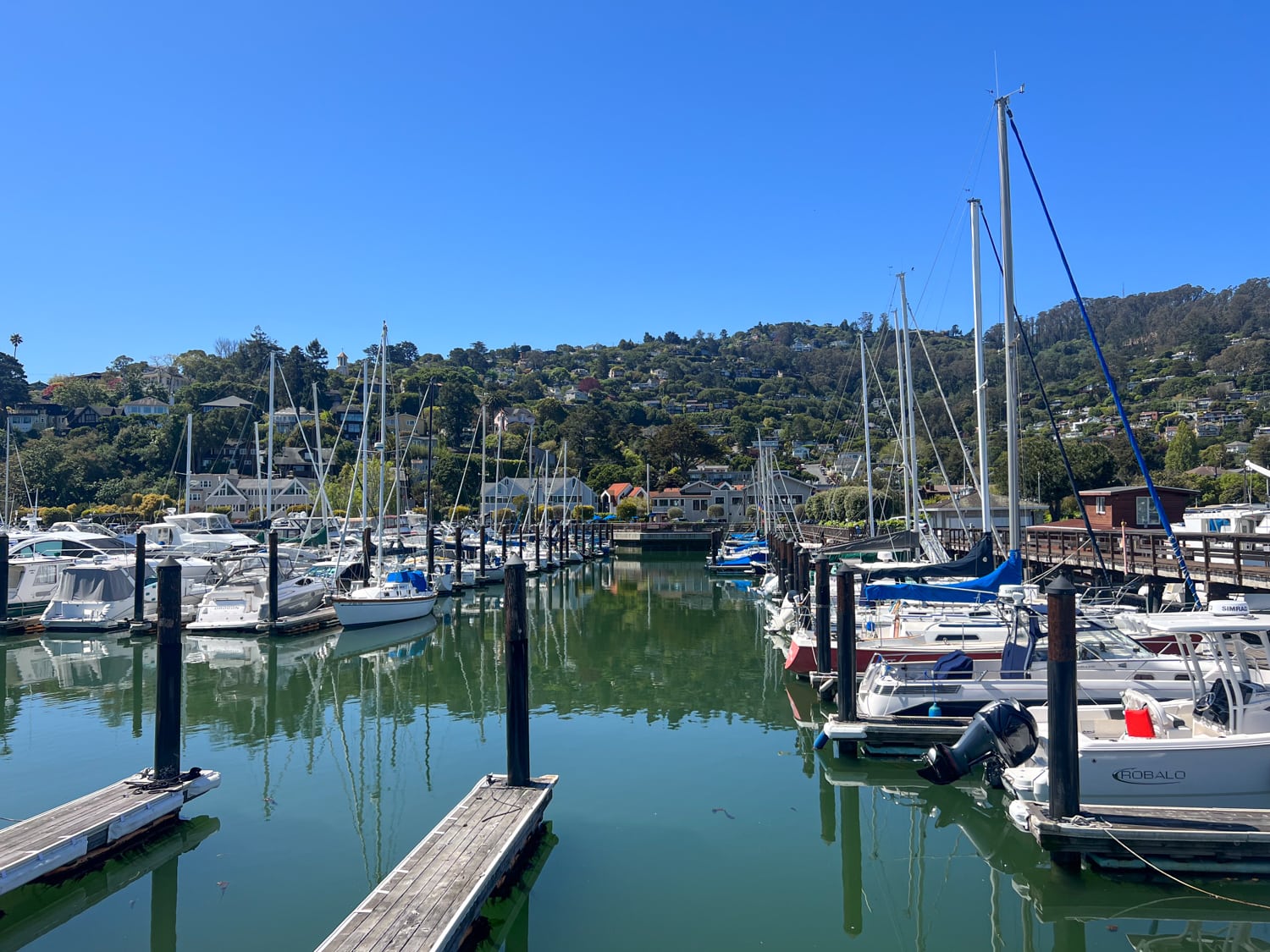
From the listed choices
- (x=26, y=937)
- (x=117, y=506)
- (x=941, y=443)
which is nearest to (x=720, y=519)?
(x=941, y=443)

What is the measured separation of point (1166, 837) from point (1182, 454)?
96628mm

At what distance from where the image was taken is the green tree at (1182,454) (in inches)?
3610

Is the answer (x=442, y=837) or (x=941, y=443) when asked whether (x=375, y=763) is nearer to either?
(x=442, y=837)

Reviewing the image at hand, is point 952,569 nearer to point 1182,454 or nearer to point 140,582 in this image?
point 140,582

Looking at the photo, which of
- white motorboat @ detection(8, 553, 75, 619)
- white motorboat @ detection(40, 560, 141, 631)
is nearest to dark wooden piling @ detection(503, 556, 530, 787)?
white motorboat @ detection(40, 560, 141, 631)

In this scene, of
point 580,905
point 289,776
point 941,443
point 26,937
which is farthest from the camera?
point 941,443

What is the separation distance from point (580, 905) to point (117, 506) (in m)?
87.1

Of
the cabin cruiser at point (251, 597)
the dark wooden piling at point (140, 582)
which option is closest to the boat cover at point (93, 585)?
the dark wooden piling at point (140, 582)

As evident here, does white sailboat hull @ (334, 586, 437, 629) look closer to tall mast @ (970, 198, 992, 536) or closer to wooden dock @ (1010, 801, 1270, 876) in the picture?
tall mast @ (970, 198, 992, 536)

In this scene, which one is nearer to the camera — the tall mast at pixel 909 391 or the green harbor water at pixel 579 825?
the green harbor water at pixel 579 825

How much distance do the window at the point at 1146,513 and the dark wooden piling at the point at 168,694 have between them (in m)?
41.7

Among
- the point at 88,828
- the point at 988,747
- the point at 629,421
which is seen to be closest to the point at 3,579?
the point at 88,828

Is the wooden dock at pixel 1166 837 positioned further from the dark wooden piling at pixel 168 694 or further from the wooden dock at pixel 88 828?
the dark wooden piling at pixel 168 694

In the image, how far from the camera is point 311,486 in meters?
99.0
